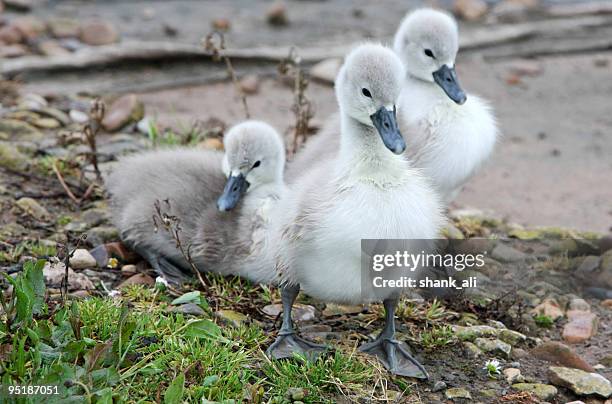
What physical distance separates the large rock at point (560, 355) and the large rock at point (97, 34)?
583 centimetres

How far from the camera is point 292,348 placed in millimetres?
3799

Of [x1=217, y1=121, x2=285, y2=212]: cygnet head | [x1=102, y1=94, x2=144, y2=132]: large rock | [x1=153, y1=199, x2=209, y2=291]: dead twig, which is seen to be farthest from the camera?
[x1=102, y1=94, x2=144, y2=132]: large rock

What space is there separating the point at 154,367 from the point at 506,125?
4.97m

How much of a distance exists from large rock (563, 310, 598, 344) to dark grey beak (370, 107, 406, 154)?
51.9 inches

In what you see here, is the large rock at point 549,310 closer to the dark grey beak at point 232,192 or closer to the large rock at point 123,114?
the dark grey beak at point 232,192

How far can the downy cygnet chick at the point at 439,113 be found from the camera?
4.88 meters

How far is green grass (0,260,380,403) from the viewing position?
3.23 m

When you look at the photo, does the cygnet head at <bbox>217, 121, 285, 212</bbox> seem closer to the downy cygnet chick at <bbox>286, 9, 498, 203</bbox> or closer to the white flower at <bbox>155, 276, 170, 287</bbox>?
the downy cygnet chick at <bbox>286, 9, 498, 203</bbox>

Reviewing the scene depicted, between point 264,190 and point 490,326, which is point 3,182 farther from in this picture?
point 490,326

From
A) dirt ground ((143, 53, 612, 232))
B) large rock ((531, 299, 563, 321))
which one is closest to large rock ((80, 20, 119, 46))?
dirt ground ((143, 53, 612, 232))

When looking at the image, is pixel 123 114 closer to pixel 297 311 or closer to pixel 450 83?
pixel 450 83

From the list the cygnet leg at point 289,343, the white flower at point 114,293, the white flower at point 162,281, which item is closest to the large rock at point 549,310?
the cygnet leg at point 289,343

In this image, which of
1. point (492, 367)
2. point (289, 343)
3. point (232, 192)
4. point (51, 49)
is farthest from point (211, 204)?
point (51, 49)

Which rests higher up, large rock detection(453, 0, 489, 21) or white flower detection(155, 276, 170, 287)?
large rock detection(453, 0, 489, 21)
